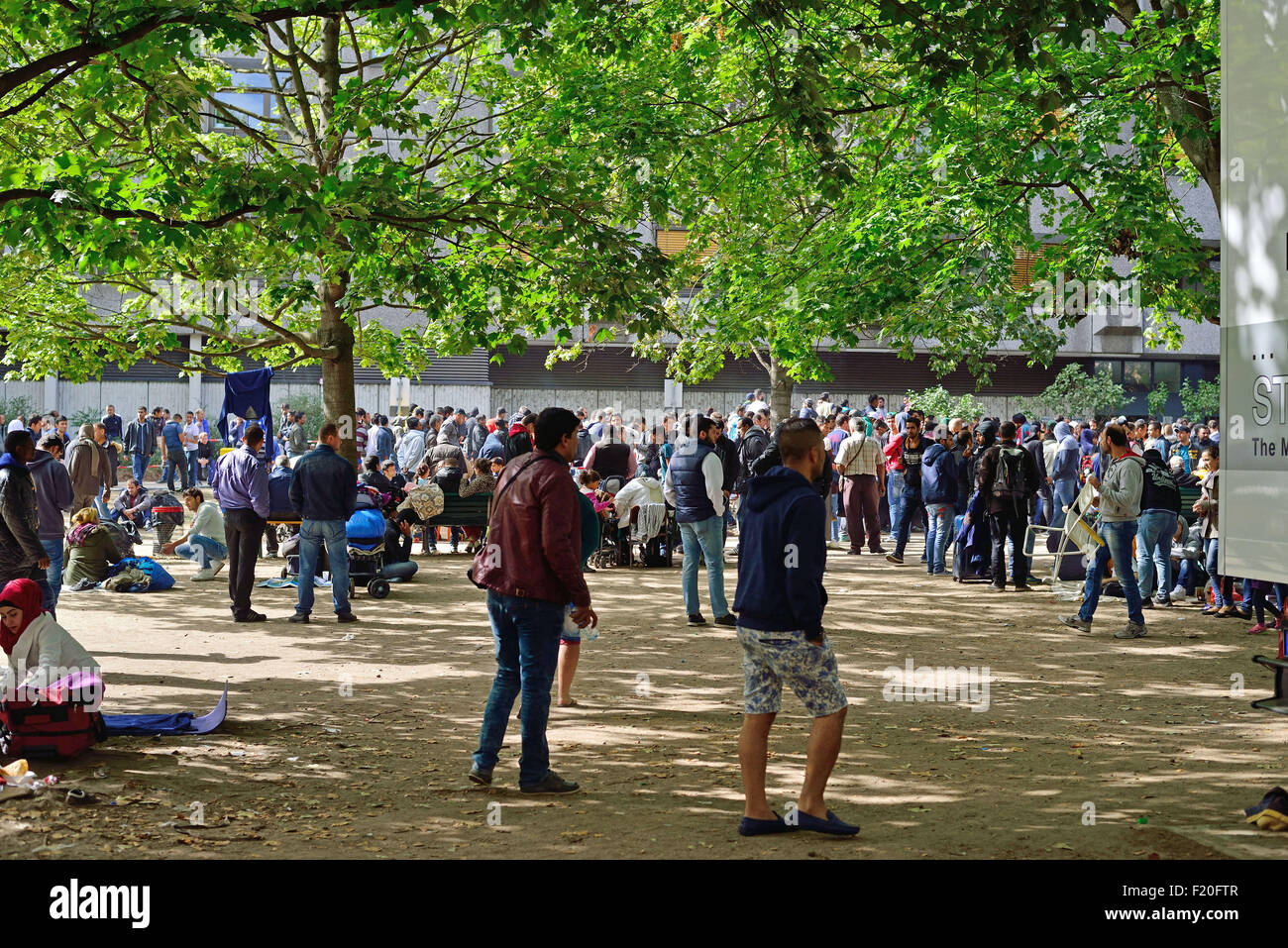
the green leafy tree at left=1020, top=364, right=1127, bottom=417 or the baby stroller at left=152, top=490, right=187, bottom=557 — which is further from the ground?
the green leafy tree at left=1020, top=364, right=1127, bottom=417

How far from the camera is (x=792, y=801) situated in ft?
21.3

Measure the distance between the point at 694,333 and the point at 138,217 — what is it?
485 inches

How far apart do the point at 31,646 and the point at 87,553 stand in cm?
859

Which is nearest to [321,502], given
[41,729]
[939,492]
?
[41,729]

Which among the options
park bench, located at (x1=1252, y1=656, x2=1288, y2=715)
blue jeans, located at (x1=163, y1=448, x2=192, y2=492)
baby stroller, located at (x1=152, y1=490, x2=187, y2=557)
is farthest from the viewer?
blue jeans, located at (x1=163, y1=448, x2=192, y2=492)

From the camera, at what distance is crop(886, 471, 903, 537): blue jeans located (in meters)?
19.4

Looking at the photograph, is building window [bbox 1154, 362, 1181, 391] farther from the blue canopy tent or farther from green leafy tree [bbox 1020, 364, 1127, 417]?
the blue canopy tent

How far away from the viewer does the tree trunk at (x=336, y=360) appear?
1524 centimetres

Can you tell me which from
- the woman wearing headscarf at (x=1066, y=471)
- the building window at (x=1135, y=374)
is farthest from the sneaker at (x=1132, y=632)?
the building window at (x=1135, y=374)

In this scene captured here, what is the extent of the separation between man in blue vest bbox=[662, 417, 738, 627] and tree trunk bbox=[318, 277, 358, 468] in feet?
15.1

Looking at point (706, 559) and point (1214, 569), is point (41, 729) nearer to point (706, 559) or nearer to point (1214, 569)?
point (706, 559)

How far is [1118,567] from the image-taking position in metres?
12.2

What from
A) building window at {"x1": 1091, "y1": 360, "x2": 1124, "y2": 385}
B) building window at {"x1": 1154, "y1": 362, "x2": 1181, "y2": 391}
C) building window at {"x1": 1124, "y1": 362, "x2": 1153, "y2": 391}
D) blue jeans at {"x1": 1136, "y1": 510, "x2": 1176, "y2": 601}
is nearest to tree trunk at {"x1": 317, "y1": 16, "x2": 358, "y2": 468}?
blue jeans at {"x1": 1136, "y1": 510, "x2": 1176, "y2": 601}

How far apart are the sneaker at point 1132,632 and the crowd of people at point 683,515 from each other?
0.02 meters
